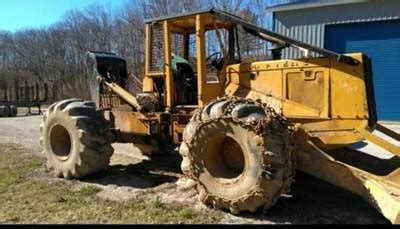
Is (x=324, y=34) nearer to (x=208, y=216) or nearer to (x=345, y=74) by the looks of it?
(x=345, y=74)

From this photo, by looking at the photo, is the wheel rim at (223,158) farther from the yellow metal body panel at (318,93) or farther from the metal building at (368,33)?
the metal building at (368,33)

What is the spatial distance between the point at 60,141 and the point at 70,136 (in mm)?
594

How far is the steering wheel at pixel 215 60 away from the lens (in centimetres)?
769

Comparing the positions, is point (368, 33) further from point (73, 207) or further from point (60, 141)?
point (73, 207)

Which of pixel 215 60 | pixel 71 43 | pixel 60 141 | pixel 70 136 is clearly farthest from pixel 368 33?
pixel 71 43

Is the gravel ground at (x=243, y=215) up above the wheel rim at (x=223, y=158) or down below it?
below

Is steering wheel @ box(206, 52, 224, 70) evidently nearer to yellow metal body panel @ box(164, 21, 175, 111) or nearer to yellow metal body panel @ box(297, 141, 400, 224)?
yellow metal body panel @ box(164, 21, 175, 111)

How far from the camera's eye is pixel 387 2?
16.1m

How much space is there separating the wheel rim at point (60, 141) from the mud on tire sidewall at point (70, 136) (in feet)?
A: 0.14

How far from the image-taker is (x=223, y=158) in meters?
6.53

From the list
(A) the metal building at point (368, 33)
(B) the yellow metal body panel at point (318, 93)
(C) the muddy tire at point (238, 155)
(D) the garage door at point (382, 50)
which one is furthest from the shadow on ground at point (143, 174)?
(D) the garage door at point (382, 50)

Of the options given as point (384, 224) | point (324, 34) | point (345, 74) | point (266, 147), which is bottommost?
point (384, 224)

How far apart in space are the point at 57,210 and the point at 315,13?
13.5m

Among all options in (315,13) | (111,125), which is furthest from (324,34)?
(111,125)
